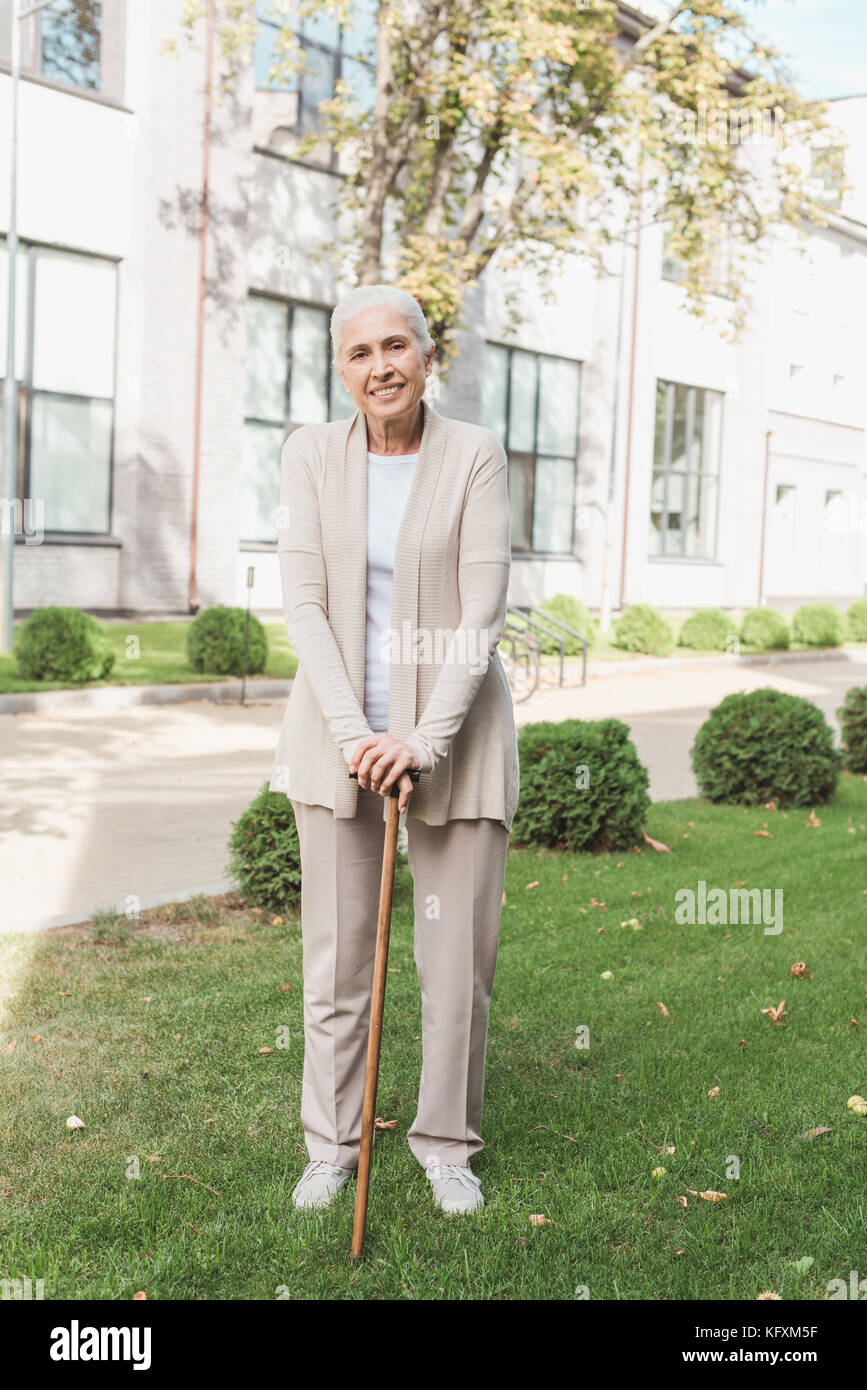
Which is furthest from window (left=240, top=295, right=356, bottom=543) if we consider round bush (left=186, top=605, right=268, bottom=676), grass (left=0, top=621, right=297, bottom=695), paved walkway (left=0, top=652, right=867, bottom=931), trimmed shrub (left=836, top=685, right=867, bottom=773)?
trimmed shrub (left=836, top=685, right=867, bottom=773)

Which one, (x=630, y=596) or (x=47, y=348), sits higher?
(x=47, y=348)

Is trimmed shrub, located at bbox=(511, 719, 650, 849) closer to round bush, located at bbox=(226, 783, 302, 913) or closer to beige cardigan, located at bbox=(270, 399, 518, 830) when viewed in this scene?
round bush, located at bbox=(226, 783, 302, 913)

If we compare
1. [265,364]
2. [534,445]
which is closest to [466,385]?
[534,445]

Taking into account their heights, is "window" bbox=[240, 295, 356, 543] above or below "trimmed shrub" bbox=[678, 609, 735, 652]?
above

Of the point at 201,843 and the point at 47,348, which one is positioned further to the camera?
the point at 47,348

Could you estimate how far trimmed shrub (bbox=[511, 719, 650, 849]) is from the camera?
25.8ft

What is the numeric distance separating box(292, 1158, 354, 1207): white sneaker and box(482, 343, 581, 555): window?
906 inches

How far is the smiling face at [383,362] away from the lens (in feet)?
11.2

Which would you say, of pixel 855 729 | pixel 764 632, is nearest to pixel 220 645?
pixel 855 729

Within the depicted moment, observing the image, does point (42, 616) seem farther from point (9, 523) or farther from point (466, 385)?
point (466, 385)
